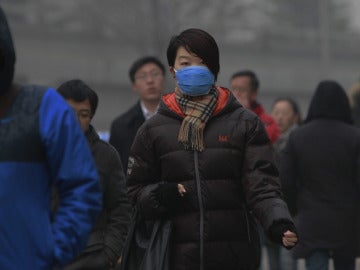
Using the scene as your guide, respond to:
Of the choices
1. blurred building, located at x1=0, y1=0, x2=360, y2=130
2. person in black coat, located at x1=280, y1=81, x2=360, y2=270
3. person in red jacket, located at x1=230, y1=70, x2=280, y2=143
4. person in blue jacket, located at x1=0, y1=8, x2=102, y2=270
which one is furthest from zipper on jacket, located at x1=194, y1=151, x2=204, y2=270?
blurred building, located at x1=0, y1=0, x2=360, y2=130

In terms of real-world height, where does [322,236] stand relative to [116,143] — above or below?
below

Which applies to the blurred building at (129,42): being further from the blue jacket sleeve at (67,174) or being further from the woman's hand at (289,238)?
the blue jacket sleeve at (67,174)

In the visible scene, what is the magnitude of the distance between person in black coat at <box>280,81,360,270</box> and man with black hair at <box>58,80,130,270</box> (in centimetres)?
223

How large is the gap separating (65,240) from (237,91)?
5.71 metres

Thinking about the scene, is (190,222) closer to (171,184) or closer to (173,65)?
(171,184)

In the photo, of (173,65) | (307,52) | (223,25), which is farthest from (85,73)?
(173,65)

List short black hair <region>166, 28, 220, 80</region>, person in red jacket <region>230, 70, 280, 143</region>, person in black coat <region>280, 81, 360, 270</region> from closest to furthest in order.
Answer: short black hair <region>166, 28, 220, 80</region>, person in black coat <region>280, 81, 360, 270</region>, person in red jacket <region>230, 70, 280, 143</region>

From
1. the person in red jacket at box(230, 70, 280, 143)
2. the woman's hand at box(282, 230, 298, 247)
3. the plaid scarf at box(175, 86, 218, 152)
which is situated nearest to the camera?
the woman's hand at box(282, 230, 298, 247)

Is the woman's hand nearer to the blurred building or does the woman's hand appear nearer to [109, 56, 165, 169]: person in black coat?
[109, 56, 165, 169]: person in black coat

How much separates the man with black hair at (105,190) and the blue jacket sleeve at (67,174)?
131 cm

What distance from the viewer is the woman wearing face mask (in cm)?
488

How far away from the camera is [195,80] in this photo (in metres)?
4.96

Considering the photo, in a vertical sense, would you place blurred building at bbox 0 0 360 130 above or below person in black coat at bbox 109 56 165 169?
below

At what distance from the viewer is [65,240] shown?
3486 millimetres
